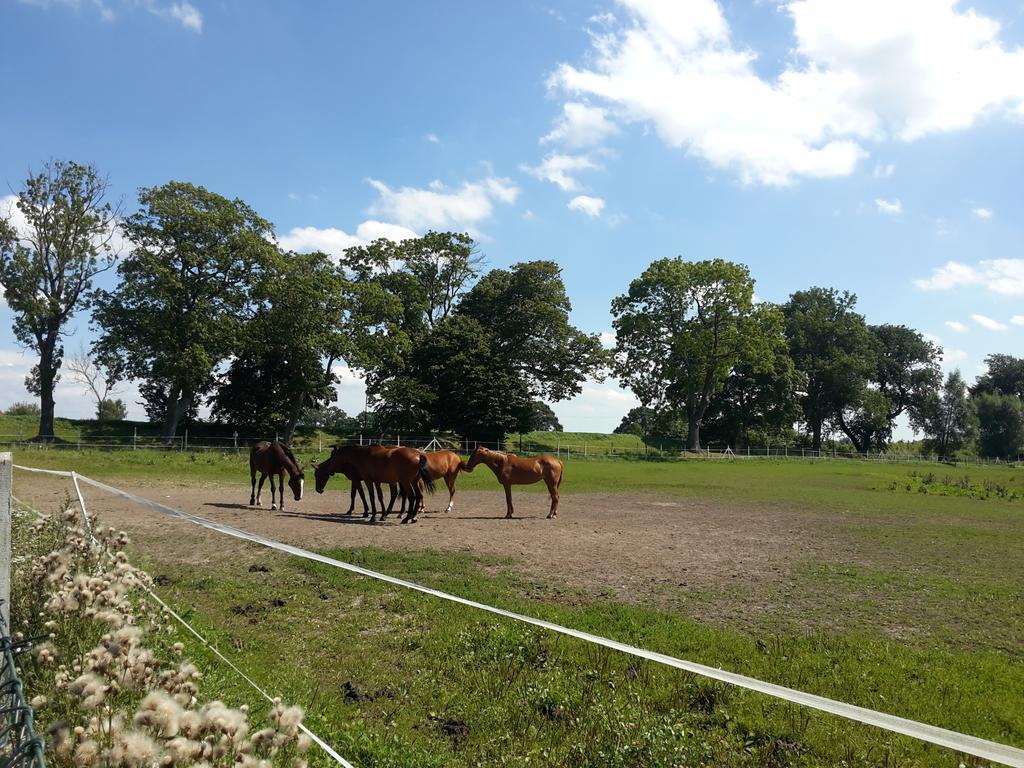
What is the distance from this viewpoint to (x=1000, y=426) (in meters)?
89.7

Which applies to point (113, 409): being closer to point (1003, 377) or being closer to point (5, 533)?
point (5, 533)

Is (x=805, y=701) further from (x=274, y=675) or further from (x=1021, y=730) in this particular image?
(x=274, y=675)

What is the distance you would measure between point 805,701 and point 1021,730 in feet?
→ 9.73

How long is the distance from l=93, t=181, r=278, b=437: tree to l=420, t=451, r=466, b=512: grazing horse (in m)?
28.2

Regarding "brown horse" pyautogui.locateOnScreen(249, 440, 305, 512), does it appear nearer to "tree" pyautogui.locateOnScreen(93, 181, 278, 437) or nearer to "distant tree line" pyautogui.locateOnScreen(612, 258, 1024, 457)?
"tree" pyautogui.locateOnScreen(93, 181, 278, 437)

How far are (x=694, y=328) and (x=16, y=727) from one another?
195 feet

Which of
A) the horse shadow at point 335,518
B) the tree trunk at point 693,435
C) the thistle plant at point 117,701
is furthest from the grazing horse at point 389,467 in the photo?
the tree trunk at point 693,435

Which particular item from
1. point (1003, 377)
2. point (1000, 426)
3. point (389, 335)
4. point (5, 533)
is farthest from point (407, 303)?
point (1003, 377)

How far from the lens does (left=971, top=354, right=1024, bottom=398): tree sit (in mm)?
110688

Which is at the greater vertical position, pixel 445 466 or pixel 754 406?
pixel 754 406

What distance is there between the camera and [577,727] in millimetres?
4695

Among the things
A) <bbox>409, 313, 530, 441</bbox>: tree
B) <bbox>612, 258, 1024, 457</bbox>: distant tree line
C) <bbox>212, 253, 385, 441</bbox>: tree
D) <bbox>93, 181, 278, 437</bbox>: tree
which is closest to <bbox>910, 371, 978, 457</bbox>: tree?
<bbox>612, 258, 1024, 457</bbox>: distant tree line

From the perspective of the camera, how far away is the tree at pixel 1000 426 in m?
88.4

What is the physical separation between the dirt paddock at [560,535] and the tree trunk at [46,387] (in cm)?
2386
